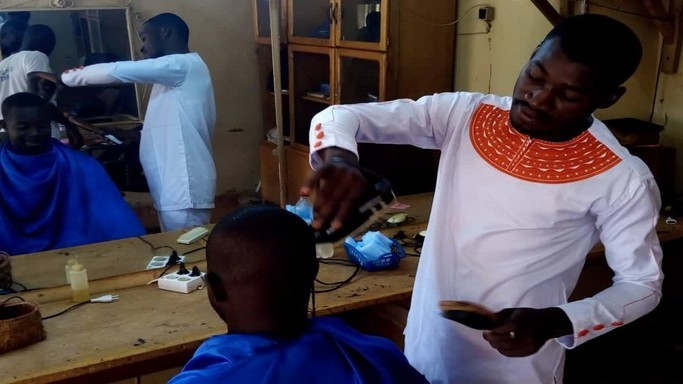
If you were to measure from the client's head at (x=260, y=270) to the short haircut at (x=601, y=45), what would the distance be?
531 millimetres

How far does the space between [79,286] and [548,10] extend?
6.32 feet

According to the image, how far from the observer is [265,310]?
933 millimetres

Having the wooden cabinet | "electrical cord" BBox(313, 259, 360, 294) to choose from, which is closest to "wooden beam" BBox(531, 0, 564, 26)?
the wooden cabinet

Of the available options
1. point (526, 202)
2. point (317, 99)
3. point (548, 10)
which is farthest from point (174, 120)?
point (548, 10)

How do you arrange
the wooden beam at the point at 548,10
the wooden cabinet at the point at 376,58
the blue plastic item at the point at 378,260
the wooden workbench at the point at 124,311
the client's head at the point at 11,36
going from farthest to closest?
the wooden cabinet at the point at 376,58 → the wooden beam at the point at 548,10 → the blue plastic item at the point at 378,260 → the client's head at the point at 11,36 → the wooden workbench at the point at 124,311

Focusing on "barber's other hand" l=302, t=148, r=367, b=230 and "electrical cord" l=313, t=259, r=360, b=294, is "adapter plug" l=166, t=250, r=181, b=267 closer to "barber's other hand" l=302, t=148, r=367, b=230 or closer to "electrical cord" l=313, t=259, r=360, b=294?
"electrical cord" l=313, t=259, r=360, b=294

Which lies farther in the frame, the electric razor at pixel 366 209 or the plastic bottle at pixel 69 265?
the plastic bottle at pixel 69 265

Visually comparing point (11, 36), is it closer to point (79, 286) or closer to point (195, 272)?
point (79, 286)

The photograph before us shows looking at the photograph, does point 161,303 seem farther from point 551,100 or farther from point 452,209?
point 551,100

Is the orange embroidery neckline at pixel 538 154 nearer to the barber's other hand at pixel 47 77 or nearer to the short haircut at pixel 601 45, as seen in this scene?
the short haircut at pixel 601 45

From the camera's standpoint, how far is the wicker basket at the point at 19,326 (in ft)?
4.50

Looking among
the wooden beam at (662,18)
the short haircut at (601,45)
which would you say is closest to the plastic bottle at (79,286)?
the short haircut at (601,45)

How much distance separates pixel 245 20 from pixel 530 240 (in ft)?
3.83

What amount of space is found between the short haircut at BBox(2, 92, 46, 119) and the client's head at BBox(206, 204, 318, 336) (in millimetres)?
1045
